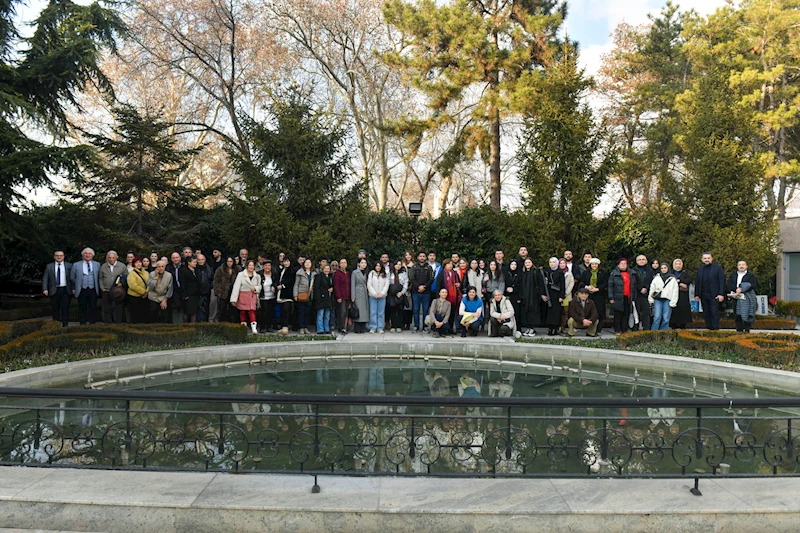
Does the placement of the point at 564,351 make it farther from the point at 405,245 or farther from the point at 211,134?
the point at 211,134

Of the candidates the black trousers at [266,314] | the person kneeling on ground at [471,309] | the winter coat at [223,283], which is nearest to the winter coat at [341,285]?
the black trousers at [266,314]

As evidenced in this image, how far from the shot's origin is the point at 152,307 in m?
12.8

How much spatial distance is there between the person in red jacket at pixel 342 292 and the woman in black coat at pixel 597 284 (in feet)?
18.0

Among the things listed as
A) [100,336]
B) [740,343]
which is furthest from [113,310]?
[740,343]

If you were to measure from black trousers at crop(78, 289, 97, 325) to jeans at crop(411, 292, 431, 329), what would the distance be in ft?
23.3

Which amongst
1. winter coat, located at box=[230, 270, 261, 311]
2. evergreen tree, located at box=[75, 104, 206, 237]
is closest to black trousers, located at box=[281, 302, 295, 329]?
winter coat, located at box=[230, 270, 261, 311]

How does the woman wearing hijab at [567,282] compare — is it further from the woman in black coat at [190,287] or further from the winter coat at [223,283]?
the woman in black coat at [190,287]

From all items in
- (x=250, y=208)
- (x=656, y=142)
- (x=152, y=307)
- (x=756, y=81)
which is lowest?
(x=152, y=307)

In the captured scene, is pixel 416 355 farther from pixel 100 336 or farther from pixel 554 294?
pixel 100 336

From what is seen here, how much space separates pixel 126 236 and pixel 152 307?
3662 mm

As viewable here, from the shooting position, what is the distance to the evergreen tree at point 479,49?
20438mm

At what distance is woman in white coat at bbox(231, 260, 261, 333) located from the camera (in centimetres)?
1273

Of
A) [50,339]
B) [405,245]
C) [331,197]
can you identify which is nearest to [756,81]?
[405,245]

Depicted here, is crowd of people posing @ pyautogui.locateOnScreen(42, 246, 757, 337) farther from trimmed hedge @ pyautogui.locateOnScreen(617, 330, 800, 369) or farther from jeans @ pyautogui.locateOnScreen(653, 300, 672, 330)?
trimmed hedge @ pyautogui.locateOnScreen(617, 330, 800, 369)
